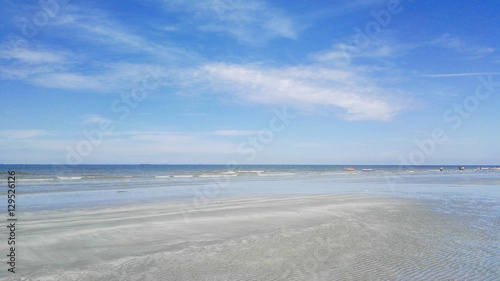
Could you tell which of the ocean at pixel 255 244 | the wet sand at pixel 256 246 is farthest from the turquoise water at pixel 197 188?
the wet sand at pixel 256 246

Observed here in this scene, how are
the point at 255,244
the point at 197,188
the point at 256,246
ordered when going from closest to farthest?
the point at 256,246
the point at 255,244
the point at 197,188

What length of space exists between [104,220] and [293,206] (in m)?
9.60

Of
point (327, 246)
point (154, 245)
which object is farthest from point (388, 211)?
point (154, 245)

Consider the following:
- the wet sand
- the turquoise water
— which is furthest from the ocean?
the turquoise water

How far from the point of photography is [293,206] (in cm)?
1850

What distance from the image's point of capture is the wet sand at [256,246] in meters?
7.39

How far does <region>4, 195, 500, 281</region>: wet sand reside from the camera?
739cm

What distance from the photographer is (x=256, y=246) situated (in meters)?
9.67

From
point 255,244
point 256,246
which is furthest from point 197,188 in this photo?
point 256,246

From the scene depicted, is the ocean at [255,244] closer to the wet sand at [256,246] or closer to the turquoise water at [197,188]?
the wet sand at [256,246]

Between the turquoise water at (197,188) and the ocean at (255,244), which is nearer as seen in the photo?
the ocean at (255,244)

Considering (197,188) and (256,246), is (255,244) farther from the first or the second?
(197,188)

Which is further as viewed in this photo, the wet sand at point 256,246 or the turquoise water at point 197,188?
the turquoise water at point 197,188

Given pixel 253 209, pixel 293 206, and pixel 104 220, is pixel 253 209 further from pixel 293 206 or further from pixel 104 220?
pixel 104 220
